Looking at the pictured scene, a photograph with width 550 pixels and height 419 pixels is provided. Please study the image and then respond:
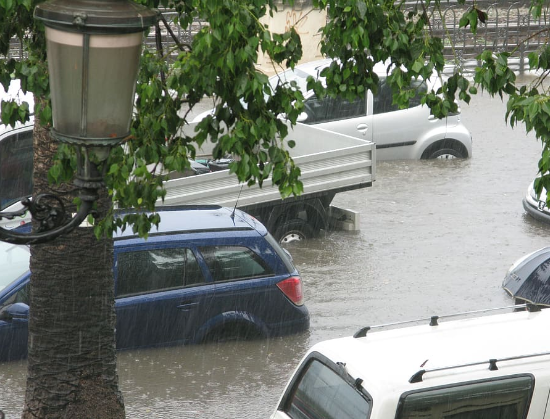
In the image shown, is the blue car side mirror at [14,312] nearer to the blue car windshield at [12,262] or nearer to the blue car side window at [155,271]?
the blue car windshield at [12,262]

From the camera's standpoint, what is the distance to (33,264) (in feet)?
21.5

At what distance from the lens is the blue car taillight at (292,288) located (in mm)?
9492

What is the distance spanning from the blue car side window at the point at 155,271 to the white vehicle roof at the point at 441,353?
3.45m

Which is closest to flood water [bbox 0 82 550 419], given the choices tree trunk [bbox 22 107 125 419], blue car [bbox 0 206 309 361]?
blue car [bbox 0 206 309 361]

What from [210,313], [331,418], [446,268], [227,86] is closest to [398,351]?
[331,418]

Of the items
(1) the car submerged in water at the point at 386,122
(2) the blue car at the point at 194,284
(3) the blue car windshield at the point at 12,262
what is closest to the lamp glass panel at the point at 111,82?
(2) the blue car at the point at 194,284

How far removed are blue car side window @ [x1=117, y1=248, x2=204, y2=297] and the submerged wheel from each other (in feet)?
29.7

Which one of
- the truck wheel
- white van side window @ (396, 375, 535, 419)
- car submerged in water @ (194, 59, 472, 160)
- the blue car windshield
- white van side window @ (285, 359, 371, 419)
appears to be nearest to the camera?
white van side window @ (396, 375, 535, 419)

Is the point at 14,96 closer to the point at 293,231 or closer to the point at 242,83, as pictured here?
the point at 293,231

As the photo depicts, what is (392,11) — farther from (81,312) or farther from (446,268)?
(446,268)

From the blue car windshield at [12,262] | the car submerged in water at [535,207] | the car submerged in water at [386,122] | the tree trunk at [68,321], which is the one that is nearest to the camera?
the tree trunk at [68,321]

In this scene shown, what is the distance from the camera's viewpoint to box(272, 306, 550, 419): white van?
5.29 meters

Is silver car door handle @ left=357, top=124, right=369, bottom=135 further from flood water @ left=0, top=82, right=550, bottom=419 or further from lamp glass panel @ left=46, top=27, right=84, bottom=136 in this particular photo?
lamp glass panel @ left=46, top=27, right=84, bottom=136

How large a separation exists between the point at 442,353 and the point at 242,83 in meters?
1.98
